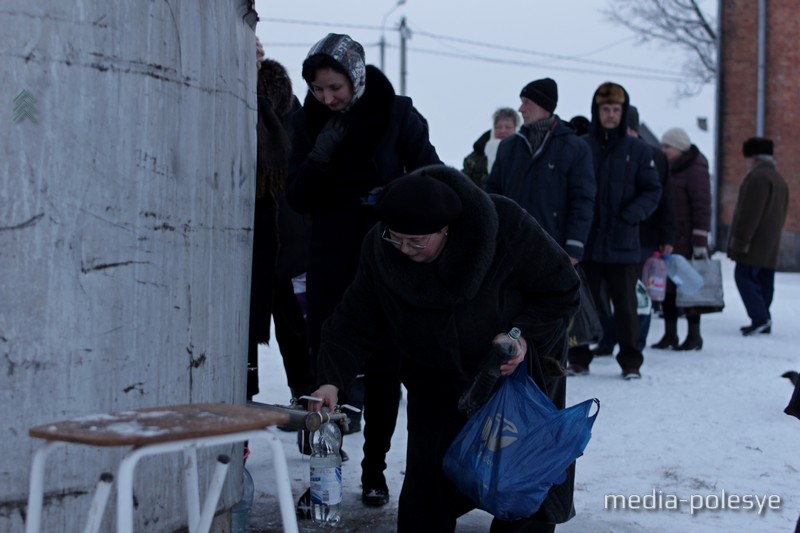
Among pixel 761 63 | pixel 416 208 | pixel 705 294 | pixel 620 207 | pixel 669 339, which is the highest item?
pixel 761 63

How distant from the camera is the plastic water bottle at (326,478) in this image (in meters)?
3.97

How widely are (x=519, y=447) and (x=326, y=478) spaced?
0.82 meters

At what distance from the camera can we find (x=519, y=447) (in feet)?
11.4

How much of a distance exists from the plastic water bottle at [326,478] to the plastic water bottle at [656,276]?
4719 mm

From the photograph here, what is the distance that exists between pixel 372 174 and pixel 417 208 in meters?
1.33

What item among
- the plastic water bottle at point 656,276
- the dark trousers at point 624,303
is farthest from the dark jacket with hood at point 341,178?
the plastic water bottle at point 656,276

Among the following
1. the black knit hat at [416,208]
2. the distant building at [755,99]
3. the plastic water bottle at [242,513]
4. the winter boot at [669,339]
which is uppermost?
the distant building at [755,99]

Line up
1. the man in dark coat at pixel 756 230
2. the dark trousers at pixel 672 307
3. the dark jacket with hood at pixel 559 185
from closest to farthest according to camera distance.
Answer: the dark jacket with hood at pixel 559 185 → the dark trousers at pixel 672 307 → the man in dark coat at pixel 756 230

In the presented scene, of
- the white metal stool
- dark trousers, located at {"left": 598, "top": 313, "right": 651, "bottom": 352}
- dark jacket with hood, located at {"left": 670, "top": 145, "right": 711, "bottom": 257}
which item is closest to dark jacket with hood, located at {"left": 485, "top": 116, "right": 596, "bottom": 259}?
dark trousers, located at {"left": 598, "top": 313, "right": 651, "bottom": 352}

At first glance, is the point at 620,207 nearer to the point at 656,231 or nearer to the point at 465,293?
the point at 656,231

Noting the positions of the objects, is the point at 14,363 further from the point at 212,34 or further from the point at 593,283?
the point at 593,283

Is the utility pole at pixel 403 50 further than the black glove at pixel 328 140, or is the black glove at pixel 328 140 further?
the utility pole at pixel 403 50

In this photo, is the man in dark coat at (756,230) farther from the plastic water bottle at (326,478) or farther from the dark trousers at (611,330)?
the plastic water bottle at (326,478)

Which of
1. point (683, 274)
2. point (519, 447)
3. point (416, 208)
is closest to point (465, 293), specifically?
point (416, 208)
